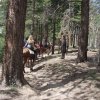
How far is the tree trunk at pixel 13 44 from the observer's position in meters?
12.4

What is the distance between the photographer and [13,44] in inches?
487

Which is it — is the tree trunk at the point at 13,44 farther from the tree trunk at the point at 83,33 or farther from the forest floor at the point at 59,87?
the tree trunk at the point at 83,33

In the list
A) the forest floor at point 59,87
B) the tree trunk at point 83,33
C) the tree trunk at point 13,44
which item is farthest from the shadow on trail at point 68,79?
the tree trunk at point 83,33

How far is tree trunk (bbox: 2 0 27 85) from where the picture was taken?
40.7 ft

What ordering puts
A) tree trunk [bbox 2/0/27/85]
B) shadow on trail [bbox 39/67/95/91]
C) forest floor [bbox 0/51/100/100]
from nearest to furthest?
1. forest floor [bbox 0/51/100/100]
2. tree trunk [bbox 2/0/27/85]
3. shadow on trail [bbox 39/67/95/91]

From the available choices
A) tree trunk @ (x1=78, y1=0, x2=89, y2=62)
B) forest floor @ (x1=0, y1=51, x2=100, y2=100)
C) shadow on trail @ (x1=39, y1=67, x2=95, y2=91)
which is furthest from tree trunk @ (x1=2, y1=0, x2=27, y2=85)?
tree trunk @ (x1=78, y1=0, x2=89, y2=62)

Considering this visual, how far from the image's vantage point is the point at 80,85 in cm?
1287

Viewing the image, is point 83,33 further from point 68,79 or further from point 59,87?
point 59,87

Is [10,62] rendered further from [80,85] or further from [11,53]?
[80,85]

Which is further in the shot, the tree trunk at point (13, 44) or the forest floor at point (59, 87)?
the tree trunk at point (13, 44)

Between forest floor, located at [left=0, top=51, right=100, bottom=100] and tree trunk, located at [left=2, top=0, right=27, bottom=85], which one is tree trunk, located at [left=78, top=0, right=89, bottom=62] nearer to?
forest floor, located at [left=0, top=51, right=100, bottom=100]

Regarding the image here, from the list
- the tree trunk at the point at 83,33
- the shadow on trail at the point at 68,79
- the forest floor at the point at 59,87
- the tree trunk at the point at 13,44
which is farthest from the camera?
the tree trunk at the point at 83,33

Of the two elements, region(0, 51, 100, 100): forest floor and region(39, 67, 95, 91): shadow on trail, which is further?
region(39, 67, 95, 91): shadow on trail

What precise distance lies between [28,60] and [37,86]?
19.6ft
